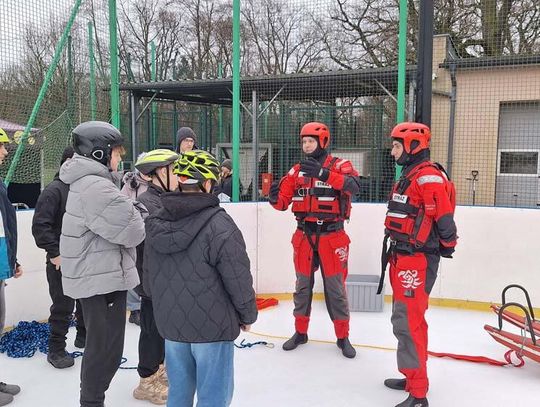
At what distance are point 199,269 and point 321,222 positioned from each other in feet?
6.38

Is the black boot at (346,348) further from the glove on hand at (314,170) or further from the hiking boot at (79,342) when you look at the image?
the hiking boot at (79,342)

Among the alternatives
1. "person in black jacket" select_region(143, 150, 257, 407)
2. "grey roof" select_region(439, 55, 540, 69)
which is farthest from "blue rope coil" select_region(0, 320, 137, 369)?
"grey roof" select_region(439, 55, 540, 69)

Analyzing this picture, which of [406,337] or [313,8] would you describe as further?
[313,8]

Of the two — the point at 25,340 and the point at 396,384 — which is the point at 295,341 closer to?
the point at 396,384

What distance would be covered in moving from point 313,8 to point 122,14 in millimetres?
2347

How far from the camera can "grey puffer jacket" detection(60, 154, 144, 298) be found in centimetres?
250

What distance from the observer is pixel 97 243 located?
257 centimetres

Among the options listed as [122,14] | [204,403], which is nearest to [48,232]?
[204,403]

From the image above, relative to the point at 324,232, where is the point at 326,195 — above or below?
above

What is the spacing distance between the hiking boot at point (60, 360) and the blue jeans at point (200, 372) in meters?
1.67

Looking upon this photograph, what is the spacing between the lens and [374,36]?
27.3 feet

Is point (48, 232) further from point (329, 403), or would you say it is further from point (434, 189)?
point (434, 189)

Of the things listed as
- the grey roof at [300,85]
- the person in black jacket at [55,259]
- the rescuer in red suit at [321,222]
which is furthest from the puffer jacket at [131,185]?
the grey roof at [300,85]

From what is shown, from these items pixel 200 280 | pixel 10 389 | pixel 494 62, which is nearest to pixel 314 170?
pixel 200 280
